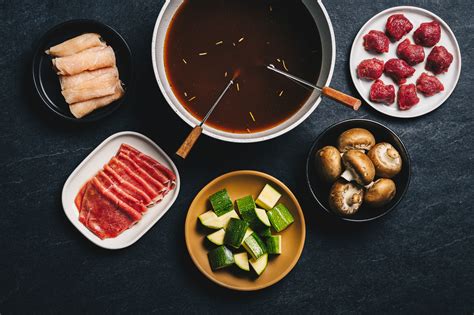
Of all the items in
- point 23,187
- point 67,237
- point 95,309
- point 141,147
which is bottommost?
point 95,309

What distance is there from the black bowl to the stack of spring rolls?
0.12 feet

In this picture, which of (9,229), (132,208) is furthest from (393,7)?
(9,229)

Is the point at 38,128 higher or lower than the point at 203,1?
lower

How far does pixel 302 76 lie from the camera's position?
231 cm

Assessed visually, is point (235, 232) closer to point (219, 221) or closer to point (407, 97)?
point (219, 221)

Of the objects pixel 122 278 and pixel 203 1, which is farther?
pixel 122 278

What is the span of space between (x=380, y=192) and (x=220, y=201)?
2.54 ft

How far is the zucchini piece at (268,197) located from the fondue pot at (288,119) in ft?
1.22

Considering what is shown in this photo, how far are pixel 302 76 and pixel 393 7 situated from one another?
723mm

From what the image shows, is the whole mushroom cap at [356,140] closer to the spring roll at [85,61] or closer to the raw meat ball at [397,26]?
the raw meat ball at [397,26]

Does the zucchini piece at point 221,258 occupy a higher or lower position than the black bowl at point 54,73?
lower

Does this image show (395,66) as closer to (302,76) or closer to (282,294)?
(302,76)

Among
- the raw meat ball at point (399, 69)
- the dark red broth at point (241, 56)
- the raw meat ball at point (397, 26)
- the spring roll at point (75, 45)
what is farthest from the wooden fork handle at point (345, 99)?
the spring roll at point (75, 45)

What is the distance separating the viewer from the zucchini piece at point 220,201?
254 cm
